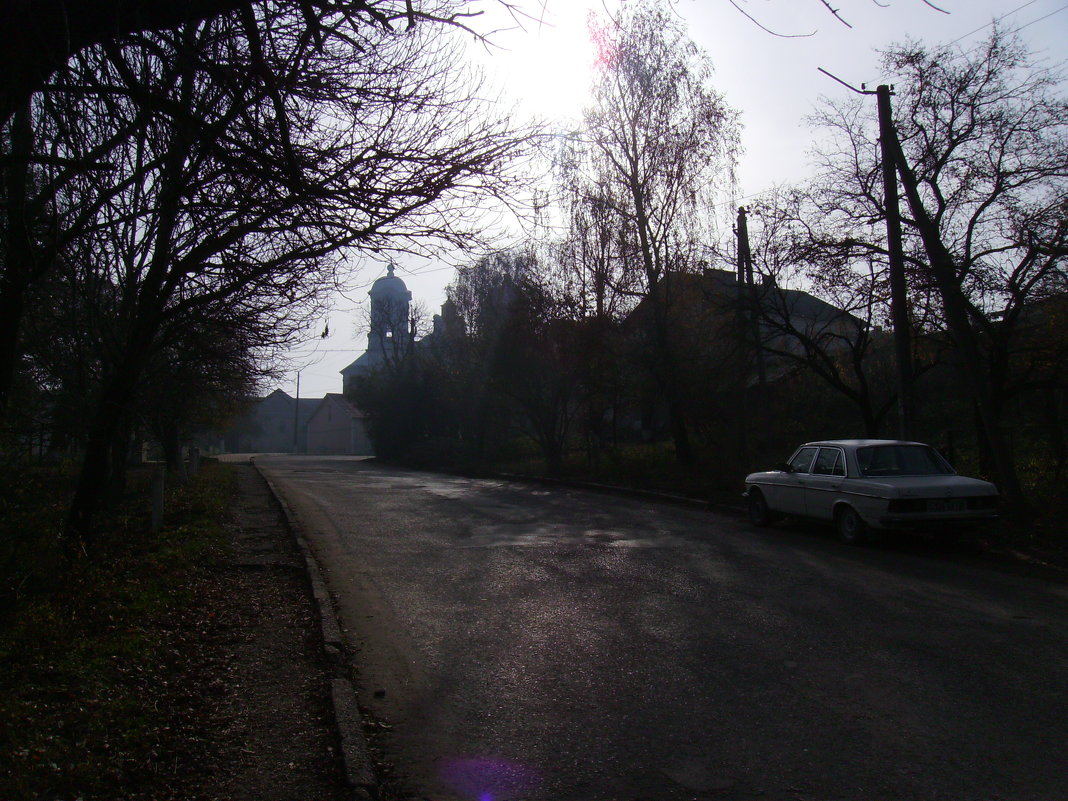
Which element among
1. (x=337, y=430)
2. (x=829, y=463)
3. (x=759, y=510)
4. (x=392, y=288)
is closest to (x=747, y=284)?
(x=759, y=510)

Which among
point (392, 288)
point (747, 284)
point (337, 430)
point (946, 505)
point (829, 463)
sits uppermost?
point (392, 288)

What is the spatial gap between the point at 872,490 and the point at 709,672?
674 centimetres

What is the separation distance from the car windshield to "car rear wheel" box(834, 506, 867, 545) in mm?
624

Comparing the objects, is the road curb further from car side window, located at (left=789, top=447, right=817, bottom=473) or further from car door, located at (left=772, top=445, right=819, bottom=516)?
car side window, located at (left=789, top=447, right=817, bottom=473)

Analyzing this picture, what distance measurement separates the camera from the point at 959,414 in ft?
89.8

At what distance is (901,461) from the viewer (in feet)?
41.0

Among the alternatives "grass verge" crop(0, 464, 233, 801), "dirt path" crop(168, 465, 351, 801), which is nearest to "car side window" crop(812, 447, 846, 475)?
"dirt path" crop(168, 465, 351, 801)

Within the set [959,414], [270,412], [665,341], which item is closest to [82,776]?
[665,341]

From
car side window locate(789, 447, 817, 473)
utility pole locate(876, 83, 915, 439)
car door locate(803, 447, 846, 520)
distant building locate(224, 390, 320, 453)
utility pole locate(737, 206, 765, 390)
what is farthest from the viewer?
distant building locate(224, 390, 320, 453)

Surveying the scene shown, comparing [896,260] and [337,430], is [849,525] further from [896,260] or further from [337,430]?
[337,430]

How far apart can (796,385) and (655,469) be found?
5825 millimetres

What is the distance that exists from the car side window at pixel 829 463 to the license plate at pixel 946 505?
150cm

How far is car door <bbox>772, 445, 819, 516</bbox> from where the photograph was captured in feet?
44.7

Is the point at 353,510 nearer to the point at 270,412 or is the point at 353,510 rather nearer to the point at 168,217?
the point at 168,217
